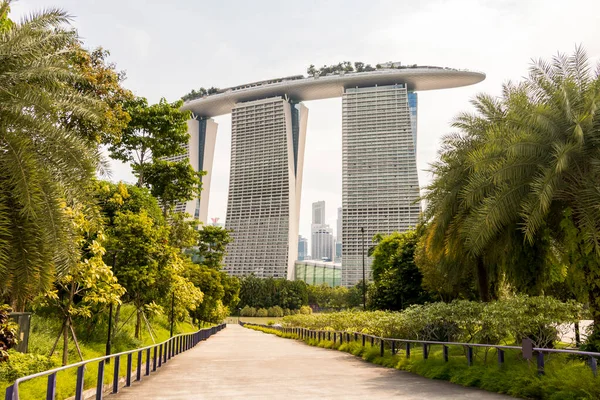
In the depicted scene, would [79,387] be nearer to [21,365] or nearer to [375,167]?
[21,365]

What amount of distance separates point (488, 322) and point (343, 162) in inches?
5432

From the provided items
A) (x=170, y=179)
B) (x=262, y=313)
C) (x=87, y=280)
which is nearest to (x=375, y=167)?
(x=262, y=313)

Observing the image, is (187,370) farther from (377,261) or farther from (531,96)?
(377,261)

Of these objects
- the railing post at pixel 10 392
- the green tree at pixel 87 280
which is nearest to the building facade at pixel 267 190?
the green tree at pixel 87 280

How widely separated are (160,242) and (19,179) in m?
14.3

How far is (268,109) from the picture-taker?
16112 cm

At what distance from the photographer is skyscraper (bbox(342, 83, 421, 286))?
146250 millimetres

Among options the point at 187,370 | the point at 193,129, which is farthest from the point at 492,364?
the point at 193,129

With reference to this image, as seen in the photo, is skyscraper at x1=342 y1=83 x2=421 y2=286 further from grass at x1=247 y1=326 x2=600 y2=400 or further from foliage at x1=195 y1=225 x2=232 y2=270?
grass at x1=247 y1=326 x2=600 y2=400

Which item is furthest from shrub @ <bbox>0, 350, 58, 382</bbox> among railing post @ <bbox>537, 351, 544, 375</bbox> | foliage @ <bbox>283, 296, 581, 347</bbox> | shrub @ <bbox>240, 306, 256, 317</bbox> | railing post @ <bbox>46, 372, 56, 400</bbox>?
shrub @ <bbox>240, 306, 256, 317</bbox>

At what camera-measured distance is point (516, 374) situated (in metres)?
10.8

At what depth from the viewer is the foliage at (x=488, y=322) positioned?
13.6m

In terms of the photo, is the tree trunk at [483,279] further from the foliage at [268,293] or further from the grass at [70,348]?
the foliage at [268,293]

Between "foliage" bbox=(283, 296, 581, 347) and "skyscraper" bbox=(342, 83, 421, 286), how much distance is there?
126313 millimetres
